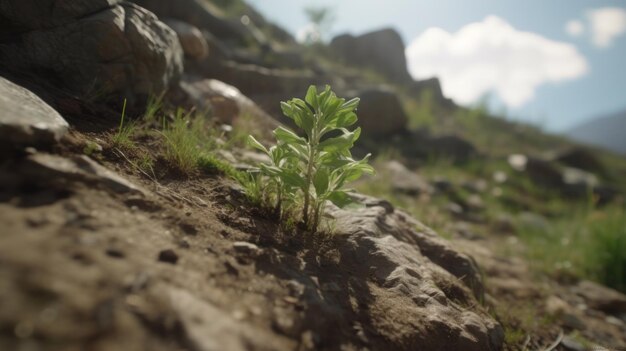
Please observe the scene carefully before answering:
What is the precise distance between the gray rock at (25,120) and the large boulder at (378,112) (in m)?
6.39

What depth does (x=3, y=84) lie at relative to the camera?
5.47ft

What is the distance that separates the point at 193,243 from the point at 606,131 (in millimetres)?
72523

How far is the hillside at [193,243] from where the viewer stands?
3.50 ft

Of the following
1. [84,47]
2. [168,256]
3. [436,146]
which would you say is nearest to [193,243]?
[168,256]

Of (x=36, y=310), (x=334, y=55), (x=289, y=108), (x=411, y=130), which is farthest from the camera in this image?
(x=334, y=55)

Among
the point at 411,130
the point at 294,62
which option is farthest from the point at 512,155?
the point at 294,62

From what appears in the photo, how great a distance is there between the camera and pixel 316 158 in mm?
2014

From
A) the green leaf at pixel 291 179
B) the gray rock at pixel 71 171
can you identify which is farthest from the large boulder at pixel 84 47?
the green leaf at pixel 291 179

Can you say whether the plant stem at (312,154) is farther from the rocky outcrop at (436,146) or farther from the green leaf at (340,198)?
the rocky outcrop at (436,146)

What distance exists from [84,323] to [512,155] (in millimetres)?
11947

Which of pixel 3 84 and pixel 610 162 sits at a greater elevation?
pixel 610 162

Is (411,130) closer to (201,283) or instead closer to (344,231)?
(344,231)

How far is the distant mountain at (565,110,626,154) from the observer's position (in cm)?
4939

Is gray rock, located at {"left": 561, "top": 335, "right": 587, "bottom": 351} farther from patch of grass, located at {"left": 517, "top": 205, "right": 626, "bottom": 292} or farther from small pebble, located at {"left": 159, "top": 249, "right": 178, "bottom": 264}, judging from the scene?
small pebble, located at {"left": 159, "top": 249, "right": 178, "bottom": 264}
